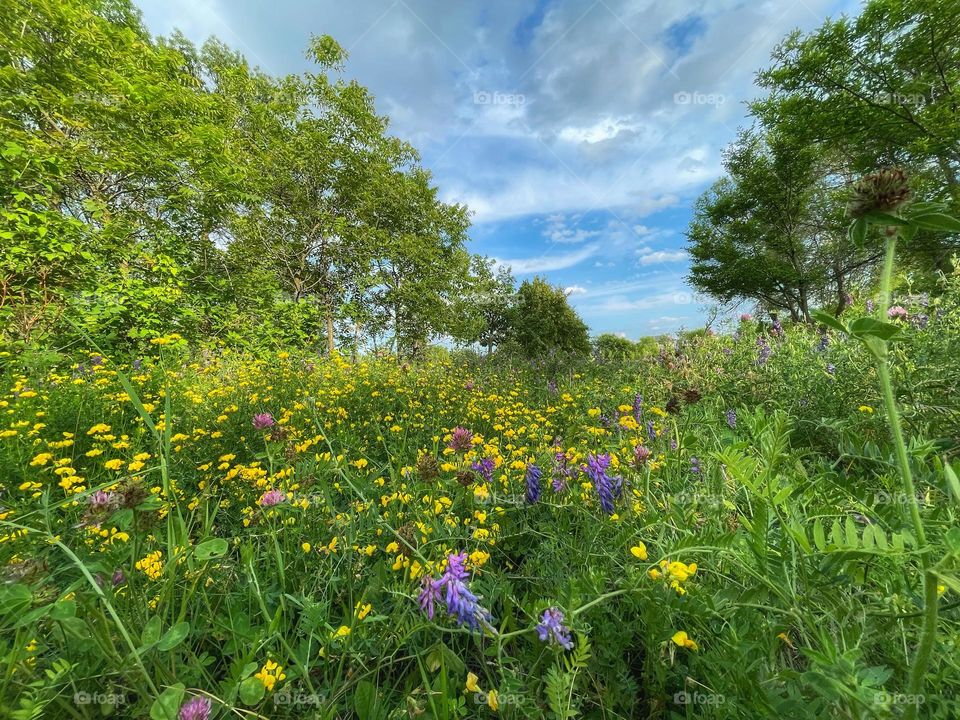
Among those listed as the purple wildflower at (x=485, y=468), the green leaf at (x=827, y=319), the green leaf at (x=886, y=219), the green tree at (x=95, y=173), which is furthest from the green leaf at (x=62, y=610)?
the green tree at (x=95, y=173)

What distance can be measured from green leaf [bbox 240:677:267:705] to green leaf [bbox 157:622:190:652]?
0.65 ft

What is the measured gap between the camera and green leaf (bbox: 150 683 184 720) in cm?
88

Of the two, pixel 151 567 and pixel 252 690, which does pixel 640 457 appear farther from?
pixel 151 567

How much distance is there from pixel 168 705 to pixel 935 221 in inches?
77.1

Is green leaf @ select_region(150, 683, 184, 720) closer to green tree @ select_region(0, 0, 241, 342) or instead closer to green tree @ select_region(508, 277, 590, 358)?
green tree @ select_region(0, 0, 241, 342)

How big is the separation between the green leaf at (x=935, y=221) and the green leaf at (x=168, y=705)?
6.21ft

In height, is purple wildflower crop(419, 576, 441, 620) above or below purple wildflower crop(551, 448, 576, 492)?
below

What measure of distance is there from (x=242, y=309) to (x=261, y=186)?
3.60m

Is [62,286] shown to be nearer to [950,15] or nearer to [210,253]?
[210,253]

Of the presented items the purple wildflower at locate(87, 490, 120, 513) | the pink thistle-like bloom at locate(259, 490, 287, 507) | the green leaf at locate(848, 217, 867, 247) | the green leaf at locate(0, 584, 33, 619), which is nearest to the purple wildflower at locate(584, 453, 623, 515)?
the green leaf at locate(848, 217, 867, 247)

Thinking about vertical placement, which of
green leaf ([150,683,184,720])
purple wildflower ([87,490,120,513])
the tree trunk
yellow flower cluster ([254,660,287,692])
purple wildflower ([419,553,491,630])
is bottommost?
yellow flower cluster ([254,660,287,692])

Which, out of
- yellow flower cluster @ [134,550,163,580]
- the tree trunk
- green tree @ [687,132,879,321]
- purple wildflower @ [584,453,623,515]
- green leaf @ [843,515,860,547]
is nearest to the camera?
green leaf @ [843,515,860,547]

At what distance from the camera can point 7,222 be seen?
557 cm

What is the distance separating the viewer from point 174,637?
0.99 metres
